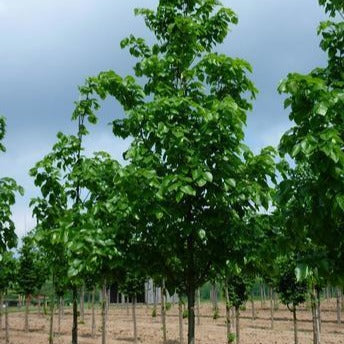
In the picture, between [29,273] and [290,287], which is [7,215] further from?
[29,273]

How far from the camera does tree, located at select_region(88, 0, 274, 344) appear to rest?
6457mm

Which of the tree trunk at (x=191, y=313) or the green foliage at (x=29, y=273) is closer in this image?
the tree trunk at (x=191, y=313)

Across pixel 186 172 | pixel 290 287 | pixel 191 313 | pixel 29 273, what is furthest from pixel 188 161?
pixel 29 273

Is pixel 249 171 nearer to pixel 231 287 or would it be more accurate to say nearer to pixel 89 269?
pixel 89 269

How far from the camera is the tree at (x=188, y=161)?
6.46 metres

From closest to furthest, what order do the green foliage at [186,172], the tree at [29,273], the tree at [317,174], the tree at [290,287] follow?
the tree at [317,174], the green foliage at [186,172], the tree at [290,287], the tree at [29,273]

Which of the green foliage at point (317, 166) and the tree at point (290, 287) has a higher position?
the green foliage at point (317, 166)

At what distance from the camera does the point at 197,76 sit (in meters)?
7.82

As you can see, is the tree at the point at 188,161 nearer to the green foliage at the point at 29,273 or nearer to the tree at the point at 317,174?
the tree at the point at 317,174

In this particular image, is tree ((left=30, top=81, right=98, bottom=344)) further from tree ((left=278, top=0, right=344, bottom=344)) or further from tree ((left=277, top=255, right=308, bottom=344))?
tree ((left=277, top=255, right=308, bottom=344))

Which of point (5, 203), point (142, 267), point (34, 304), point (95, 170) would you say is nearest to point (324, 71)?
point (142, 267)

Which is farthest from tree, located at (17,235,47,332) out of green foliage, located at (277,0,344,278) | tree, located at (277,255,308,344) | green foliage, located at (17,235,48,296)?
green foliage, located at (277,0,344,278)

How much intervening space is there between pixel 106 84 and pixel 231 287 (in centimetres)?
2184

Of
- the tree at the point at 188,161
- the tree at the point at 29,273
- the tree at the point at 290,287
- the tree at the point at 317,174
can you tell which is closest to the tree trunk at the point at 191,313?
the tree at the point at 188,161
